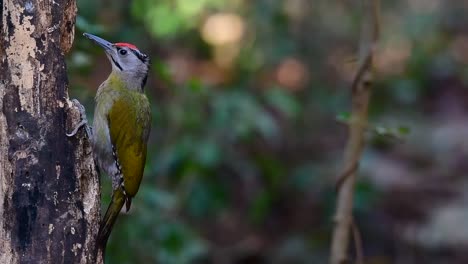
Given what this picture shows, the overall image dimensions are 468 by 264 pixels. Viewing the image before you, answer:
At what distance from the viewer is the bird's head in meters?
5.36

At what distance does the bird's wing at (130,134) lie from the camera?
190 inches

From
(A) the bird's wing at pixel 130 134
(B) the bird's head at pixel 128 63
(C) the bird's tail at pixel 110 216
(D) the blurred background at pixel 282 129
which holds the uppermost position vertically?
(B) the bird's head at pixel 128 63

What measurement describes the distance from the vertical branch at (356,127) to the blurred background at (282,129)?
0.52 metres

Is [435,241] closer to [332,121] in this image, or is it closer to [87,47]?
[332,121]

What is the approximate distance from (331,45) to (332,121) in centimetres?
79

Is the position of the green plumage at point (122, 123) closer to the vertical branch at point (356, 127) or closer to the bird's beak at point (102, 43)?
the bird's beak at point (102, 43)

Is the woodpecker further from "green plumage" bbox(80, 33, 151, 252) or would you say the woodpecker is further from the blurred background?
the blurred background

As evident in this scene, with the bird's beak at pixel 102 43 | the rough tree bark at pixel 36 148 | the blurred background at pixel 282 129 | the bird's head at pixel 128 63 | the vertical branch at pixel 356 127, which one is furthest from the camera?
the blurred background at pixel 282 129

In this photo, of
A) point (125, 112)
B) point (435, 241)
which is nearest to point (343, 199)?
point (125, 112)

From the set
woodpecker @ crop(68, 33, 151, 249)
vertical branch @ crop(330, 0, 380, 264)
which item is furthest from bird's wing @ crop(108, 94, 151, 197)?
vertical branch @ crop(330, 0, 380, 264)

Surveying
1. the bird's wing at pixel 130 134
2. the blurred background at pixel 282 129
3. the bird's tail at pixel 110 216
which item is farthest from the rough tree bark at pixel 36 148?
the blurred background at pixel 282 129

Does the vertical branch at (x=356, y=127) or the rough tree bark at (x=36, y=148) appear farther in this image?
the vertical branch at (x=356, y=127)

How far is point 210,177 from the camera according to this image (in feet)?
23.1

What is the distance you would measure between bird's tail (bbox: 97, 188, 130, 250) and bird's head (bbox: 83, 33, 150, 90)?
839 millimetres
